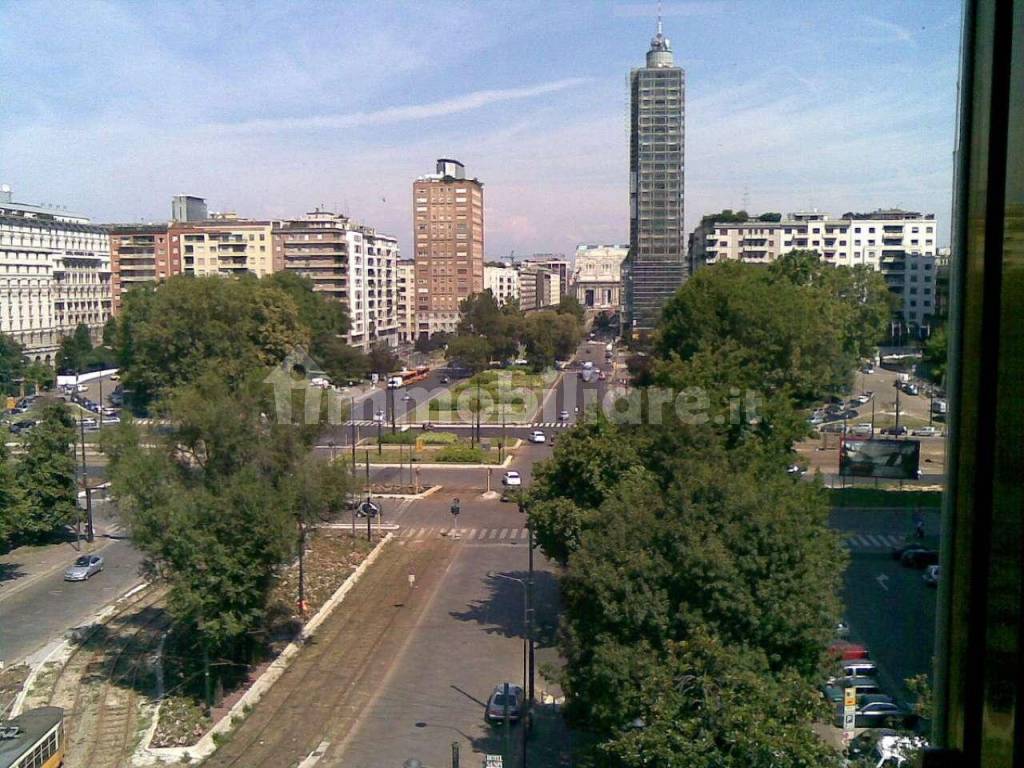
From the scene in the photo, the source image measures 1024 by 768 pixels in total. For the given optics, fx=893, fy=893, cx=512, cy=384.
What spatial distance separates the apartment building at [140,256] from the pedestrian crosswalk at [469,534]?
2185 cm

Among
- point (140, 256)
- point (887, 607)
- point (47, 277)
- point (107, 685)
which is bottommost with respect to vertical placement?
point (107, 685)

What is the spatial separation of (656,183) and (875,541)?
96.4 ft

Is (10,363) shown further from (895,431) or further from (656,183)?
(656,183)

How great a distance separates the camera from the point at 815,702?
481cm

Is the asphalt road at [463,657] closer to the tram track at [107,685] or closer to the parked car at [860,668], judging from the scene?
the tram track at [107,685]

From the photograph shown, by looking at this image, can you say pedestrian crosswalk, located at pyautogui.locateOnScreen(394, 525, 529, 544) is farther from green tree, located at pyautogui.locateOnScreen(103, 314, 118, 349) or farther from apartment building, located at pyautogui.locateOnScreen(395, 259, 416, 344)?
apartment building, located at pyautogui.locateOnScreen(395, 259, 416, 344)

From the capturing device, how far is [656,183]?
39.8 meters

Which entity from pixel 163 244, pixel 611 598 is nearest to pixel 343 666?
pixel 611 598

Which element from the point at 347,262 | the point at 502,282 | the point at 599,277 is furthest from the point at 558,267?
the point at 347,262

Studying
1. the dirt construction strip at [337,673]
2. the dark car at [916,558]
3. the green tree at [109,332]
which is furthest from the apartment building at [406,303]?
the dark car at [916,558]

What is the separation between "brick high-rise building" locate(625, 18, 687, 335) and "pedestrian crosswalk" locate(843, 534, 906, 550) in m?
26.0

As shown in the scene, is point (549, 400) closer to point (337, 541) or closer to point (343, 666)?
point (337, 541)

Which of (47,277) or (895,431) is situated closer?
(895,431)

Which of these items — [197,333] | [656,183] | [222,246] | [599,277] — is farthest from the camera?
[599,277]
